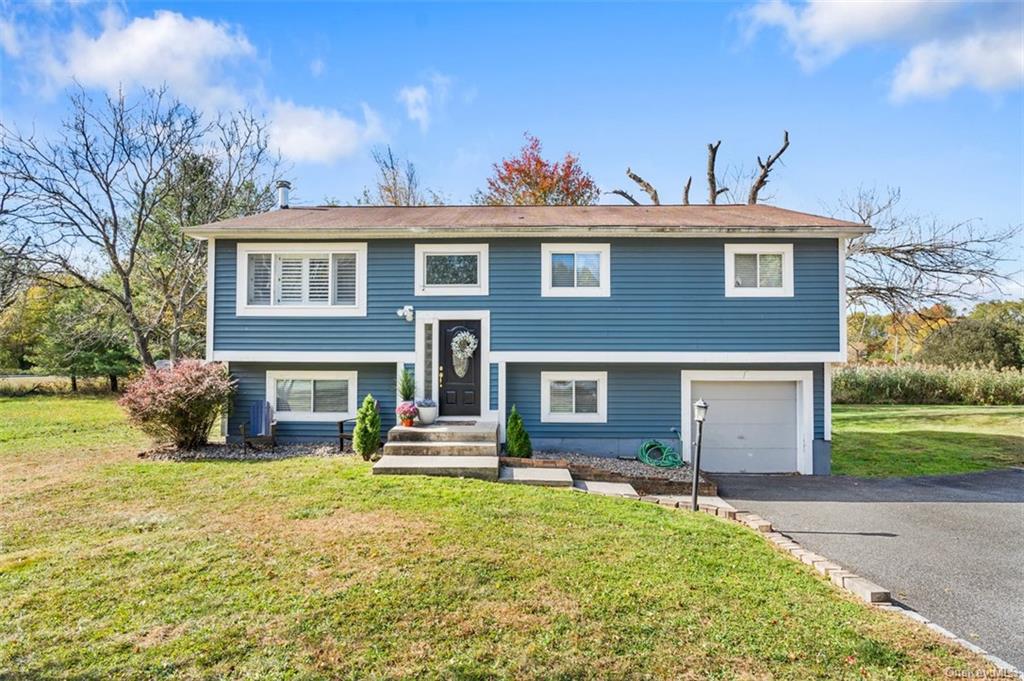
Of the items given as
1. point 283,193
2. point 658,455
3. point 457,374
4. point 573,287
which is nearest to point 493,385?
point 457,374

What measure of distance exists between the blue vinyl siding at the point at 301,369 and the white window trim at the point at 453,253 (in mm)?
1801

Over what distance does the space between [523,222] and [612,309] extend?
258 cm

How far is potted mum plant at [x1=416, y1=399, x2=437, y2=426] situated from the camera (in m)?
9.86

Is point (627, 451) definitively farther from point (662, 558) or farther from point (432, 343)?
point (662, 558)

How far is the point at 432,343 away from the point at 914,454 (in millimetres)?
11218

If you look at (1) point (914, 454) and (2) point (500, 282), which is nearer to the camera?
(2) point (500, 282)

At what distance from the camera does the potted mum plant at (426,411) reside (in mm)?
9859

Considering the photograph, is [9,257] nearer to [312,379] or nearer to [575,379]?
[312,379]

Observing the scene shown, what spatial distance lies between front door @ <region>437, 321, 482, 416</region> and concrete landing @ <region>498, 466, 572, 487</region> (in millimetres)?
2212

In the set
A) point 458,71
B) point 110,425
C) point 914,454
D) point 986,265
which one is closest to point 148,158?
point 110,425

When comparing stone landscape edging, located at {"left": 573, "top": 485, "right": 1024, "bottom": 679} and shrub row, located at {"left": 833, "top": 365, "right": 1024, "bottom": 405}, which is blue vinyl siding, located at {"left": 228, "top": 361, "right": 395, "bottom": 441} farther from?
shrub row, located at {"left": 833, "top": 365, "right": 1024, "bottom": 405}

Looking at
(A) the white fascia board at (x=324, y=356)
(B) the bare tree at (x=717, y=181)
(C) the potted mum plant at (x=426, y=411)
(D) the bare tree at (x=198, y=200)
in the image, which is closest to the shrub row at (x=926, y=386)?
(B) the bare tree at (x=717, y=181)

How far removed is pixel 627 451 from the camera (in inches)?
413

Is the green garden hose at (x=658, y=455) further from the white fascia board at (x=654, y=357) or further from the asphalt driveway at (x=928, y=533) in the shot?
the white fascia board at (x=654, y=357)
